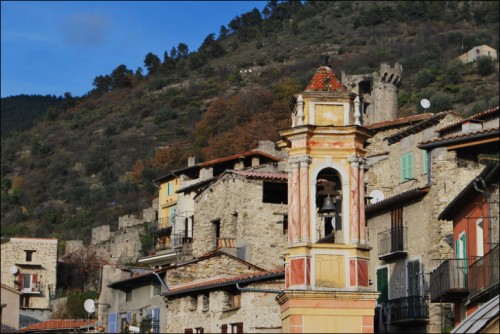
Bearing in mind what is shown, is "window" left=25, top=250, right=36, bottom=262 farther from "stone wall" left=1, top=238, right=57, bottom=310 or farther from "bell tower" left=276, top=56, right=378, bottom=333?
"bell tower" left=276, top=56, right=378, bottom=333

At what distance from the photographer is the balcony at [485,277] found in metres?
28.6

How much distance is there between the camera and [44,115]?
177250 mm

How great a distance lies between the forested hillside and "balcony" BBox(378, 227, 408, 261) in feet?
177

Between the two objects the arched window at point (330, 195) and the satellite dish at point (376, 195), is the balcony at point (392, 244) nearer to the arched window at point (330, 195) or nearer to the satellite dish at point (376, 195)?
the satellite dish at point (376, 195)

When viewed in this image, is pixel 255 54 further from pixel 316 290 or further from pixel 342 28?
pixel 316 290

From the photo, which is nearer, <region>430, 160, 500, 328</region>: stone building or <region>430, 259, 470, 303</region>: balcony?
<region>430, 160, 500, 328</region>: stone building

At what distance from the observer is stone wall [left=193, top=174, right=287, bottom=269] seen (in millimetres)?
50312

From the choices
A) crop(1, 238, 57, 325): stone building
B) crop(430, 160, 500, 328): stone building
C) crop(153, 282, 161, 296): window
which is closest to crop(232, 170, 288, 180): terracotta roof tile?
crop(153, 282, 161, 296): window

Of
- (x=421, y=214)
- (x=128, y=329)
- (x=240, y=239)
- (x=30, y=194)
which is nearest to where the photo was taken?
(x=128, y=329)

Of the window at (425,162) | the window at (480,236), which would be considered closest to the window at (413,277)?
the window at (425,162)

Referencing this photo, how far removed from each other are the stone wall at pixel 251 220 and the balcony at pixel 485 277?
19202 millimetres

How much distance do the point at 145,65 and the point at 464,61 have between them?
7621cm

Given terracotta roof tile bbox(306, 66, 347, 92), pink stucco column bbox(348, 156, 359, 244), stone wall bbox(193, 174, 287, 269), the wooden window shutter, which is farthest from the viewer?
the wooden window shutter

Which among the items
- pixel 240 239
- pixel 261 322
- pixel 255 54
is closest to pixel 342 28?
pixel 255 54
